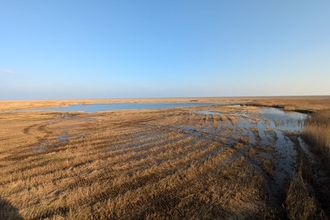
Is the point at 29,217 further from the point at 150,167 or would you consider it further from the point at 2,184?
the point at 150,167

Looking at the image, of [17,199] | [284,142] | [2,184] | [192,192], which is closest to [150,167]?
[192,192]

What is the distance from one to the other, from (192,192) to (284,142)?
355 inches

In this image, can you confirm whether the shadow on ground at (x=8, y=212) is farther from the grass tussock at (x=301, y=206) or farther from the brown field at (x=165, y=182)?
the grass tussock at (x=301, y=206)

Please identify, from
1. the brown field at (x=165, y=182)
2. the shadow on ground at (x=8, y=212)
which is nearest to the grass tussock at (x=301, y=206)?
the brown field at (x=165, y=182)

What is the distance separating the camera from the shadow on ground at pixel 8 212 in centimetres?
396

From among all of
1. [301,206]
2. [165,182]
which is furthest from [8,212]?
[301,206]

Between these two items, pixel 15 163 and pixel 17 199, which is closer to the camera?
pixel 17 199

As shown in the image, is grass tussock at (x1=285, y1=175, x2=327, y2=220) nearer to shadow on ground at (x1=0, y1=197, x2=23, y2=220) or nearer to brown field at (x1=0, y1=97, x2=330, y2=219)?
brown field at (x1=0, y1=97, x2=330, y2=219)

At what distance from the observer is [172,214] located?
13.5 feet

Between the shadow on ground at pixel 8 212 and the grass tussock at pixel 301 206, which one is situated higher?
the shadow on ground at pixel 8 212

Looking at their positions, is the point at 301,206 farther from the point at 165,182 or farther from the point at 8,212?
the point at 8,212

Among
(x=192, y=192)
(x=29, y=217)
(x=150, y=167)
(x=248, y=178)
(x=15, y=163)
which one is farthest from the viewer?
(x=15, y=163)

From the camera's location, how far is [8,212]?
4.12m

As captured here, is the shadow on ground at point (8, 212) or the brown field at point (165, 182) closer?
the shadow on ground at point (8, 212)
